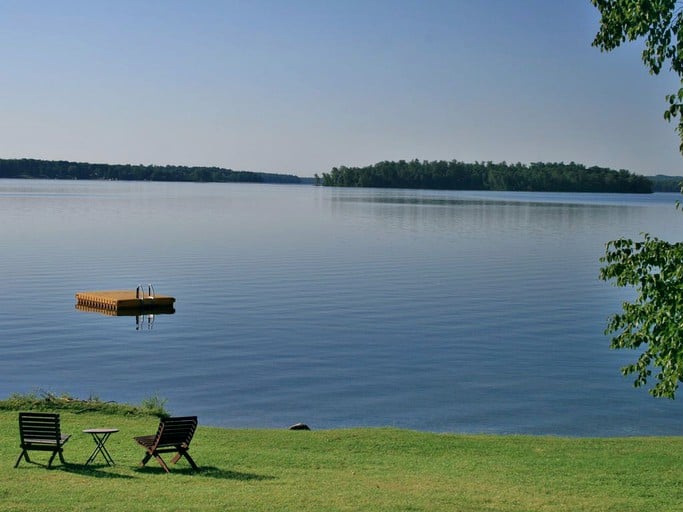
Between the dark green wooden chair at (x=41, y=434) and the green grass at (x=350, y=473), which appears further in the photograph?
the dark green wooden chair at (x=41, y=434)

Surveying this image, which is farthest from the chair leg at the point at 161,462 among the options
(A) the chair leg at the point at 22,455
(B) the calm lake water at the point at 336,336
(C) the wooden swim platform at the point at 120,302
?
(C) the wooden swim platform at the point at 120,302

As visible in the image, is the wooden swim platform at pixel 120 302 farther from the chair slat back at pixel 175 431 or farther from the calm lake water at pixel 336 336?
the chair slat back at pixel 175 431

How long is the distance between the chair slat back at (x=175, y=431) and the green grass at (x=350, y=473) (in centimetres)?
57

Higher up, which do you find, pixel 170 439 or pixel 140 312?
pixel 170 439

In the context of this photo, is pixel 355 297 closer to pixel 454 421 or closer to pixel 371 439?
pixel 454 421

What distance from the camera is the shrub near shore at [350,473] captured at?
14.2 meters

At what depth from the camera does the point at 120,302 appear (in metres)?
46.5

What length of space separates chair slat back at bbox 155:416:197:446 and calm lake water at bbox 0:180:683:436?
8.63m

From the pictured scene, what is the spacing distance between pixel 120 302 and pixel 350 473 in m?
31.6

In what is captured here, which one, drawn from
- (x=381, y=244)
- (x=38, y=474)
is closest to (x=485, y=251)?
(x=381, y=244)

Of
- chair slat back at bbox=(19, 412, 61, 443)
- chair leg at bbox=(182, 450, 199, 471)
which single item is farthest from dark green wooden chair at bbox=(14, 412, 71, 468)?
chair leg at bbox=(182, 450, 199, 471)

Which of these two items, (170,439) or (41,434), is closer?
(170,439)

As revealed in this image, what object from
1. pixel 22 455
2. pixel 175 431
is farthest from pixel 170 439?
pixel 22 455

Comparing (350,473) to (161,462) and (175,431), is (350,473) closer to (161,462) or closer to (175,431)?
(175,431)
